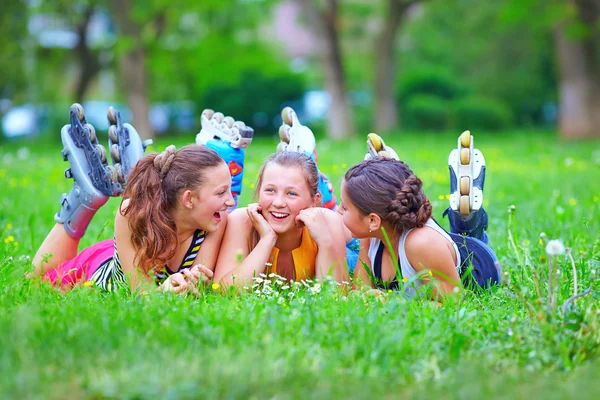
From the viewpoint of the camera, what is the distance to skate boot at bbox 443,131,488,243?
170 inches

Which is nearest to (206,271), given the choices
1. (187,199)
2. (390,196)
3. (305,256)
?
(187,199)

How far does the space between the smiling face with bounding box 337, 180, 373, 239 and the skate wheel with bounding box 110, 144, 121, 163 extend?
1592mm

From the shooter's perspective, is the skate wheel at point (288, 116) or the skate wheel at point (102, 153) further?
the skate wheel at point (288, 116)

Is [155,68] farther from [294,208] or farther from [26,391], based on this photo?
[26,391]

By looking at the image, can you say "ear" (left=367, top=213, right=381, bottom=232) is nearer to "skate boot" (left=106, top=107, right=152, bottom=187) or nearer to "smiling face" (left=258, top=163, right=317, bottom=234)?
"smiling face" (left=258, top=163, right=317, bottom=234)

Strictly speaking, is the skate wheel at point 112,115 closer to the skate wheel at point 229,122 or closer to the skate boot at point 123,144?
the skate boot at point 123,144

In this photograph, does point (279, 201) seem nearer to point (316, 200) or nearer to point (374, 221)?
point (316, 200)

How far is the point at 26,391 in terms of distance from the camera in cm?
232

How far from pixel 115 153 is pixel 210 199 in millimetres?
1080

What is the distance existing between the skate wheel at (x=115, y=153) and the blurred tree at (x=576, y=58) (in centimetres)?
1331

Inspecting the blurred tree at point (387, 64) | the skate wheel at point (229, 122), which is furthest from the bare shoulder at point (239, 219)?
the blurred tree at point (387, 64)

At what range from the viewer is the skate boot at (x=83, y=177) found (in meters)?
4.55

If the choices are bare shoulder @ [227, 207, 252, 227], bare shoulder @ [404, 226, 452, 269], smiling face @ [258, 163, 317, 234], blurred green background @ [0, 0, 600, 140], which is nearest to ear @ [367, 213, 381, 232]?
bare shoulder @ [404, 226, 452, 269]

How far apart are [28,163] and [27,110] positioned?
14.4 meters
